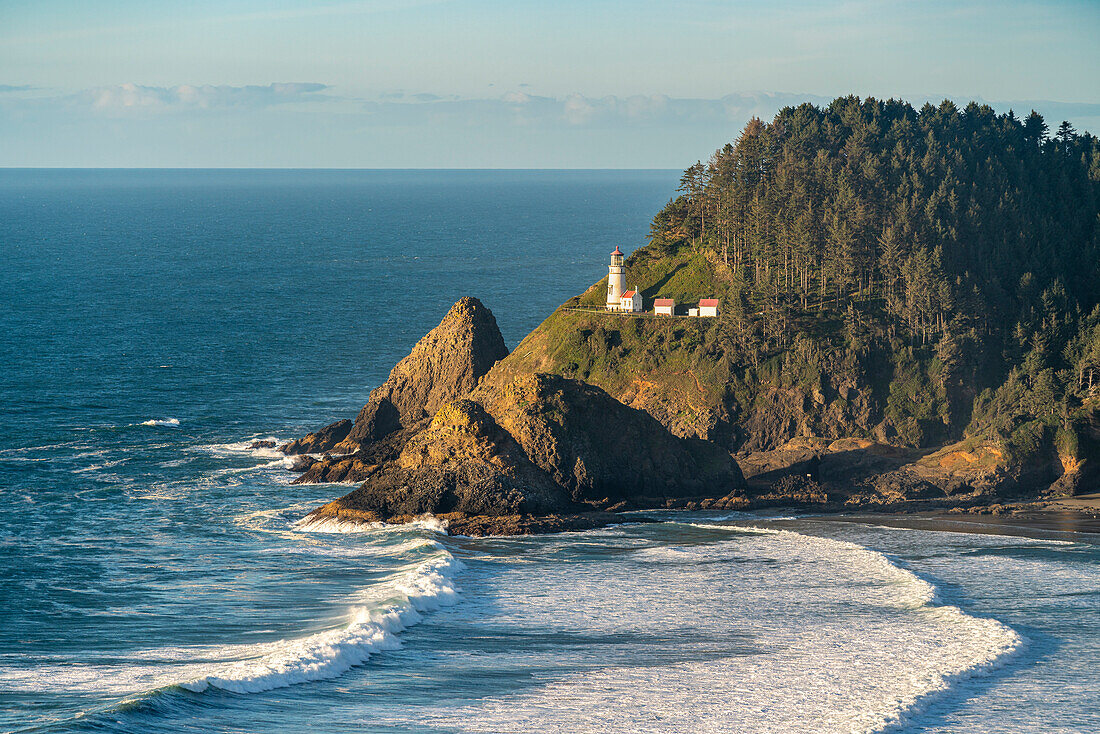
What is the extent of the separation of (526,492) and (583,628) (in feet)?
59.2

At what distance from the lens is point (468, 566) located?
54.6m

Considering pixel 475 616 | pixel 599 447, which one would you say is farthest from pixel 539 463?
pixel 475 616

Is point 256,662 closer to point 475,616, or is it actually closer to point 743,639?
point 475,616

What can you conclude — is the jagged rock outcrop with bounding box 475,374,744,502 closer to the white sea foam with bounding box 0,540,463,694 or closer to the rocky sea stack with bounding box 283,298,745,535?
the rocky sea stack with bounding box 283,298,745,535

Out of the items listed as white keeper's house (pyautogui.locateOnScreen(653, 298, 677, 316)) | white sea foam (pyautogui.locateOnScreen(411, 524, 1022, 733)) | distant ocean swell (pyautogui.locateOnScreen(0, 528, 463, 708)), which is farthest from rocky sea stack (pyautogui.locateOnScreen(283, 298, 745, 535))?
white keeper's house (pyautogui.locateOnScreen(653, 298, 677, 316))

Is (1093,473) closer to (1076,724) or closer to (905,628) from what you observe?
(905,628)

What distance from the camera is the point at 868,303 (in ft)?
274

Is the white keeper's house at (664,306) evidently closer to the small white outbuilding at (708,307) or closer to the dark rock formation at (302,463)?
the small white outbuilding at (708,307)

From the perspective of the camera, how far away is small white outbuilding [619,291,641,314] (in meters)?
91.2

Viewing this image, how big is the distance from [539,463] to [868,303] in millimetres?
33436

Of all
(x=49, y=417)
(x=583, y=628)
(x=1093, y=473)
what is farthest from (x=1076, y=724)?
(x=49, y=417)

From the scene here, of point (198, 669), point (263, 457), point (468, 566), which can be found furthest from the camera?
point (263, 457)

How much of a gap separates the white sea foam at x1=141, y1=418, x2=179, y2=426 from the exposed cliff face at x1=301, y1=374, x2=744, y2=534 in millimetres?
30224

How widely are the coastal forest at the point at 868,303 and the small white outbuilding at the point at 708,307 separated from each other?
7.41 feet
